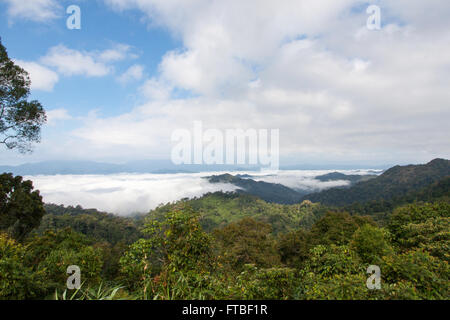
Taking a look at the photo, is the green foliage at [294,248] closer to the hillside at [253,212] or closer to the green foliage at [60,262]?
the green foliage at [60,262]

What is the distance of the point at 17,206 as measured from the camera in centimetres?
1733

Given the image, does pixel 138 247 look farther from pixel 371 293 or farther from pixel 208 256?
pixel 371 293

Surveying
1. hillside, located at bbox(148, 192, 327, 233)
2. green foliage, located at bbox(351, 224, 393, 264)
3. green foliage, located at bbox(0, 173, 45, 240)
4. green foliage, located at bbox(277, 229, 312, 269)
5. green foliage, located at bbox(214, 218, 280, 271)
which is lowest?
hillside, located at bbox(148, 192, 327, 233)

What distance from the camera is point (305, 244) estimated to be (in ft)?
85.0

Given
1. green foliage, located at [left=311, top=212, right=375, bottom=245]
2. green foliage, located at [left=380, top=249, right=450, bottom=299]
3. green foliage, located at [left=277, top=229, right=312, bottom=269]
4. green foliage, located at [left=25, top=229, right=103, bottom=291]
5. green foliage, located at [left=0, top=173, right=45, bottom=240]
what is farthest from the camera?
green foliage, located at [left=277, top=229, right=312, bottom=269]

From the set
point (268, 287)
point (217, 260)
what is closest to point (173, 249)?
point (217, 260)

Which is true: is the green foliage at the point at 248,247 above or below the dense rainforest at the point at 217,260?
below

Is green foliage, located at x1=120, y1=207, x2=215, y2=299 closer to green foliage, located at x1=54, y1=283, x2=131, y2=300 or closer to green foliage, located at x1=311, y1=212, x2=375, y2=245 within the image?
green foliage, located at x1=54, y1=283, x2=131, y2=300

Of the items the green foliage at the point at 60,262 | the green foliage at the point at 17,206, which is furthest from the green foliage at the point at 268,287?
the green foliage at the point at 17,206

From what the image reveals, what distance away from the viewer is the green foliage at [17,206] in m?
16.4

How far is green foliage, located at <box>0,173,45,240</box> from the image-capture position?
16.4m

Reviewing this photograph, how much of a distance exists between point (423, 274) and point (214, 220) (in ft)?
427

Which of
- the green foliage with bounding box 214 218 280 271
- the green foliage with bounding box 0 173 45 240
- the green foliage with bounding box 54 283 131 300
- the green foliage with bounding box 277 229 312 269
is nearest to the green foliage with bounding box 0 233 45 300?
the green foliage with bounding box 54 283 131 300
